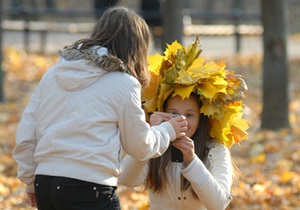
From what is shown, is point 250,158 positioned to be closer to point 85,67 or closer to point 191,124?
point 191,124

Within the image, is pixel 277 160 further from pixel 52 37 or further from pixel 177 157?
pixel 52 37

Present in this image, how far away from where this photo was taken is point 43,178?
4230mm

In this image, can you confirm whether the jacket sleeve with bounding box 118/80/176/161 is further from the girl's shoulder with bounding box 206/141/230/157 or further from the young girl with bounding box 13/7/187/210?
the girl's shoulder with bounding box 206/141/230/157

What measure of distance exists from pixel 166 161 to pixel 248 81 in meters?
10.1

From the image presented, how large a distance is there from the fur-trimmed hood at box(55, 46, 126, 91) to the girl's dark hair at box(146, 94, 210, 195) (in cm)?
68

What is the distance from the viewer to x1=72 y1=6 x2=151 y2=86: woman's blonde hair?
14.3 ft

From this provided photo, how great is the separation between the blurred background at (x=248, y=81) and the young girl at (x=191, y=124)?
0.81m

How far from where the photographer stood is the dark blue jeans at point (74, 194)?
13.6 ft

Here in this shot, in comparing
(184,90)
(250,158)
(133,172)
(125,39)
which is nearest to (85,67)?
(125,39)

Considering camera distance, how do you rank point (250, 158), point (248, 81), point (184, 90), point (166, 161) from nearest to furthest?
point (184, 90), point (166, 161), point (250, 158), point (248, 81)

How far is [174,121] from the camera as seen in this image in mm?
4523

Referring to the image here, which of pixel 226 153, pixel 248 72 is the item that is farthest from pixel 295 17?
pixel 226 153

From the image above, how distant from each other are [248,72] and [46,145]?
11554mm

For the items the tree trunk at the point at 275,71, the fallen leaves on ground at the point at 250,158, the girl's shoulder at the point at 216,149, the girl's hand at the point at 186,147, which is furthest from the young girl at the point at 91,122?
the tree trunk at the point at 275,71
